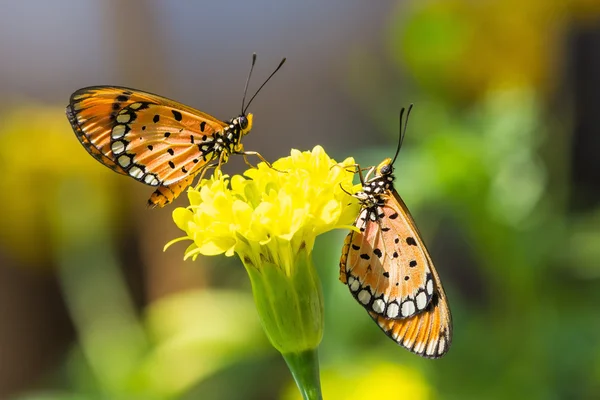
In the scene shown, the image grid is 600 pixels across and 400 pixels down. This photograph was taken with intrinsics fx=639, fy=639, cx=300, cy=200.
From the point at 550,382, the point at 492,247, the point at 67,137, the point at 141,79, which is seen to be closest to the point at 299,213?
the point at 492,247

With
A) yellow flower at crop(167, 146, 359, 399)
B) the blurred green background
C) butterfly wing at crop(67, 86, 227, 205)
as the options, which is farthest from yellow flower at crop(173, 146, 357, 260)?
the blurred green background

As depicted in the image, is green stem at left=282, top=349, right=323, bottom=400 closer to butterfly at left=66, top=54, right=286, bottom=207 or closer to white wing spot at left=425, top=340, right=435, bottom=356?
white wing spot at left=425, top=340, right=435, bottom=356

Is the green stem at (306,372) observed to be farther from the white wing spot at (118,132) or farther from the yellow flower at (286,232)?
the white wing spot at (118,132)

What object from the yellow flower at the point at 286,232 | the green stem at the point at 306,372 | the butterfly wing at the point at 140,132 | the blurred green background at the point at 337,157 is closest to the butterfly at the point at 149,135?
the butterfly wing at the point at 140,132

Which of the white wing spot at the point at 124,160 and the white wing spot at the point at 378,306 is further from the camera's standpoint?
the white wing spot at the point at 124,160

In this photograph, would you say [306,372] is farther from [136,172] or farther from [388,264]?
[136,172]

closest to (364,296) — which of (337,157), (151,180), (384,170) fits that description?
(384,170)

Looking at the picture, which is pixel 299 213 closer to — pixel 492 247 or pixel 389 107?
pixel 492 247
